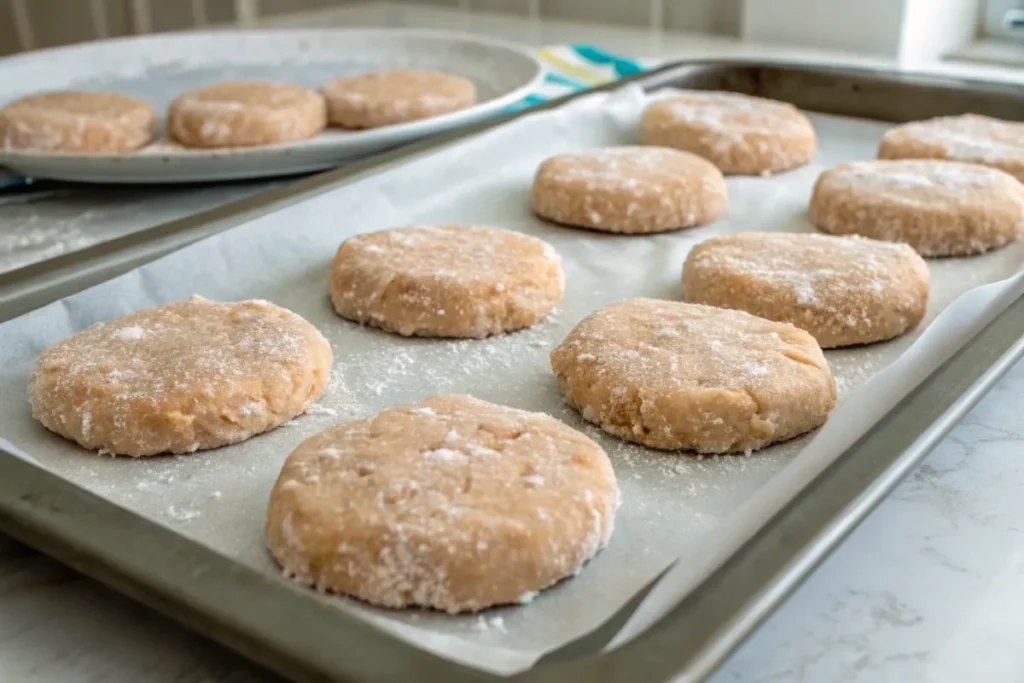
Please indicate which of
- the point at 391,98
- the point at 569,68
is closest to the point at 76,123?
the point at 391,98

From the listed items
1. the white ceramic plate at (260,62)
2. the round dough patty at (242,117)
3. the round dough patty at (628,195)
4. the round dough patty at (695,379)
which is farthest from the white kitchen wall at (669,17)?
the round dough patty at (695,379)

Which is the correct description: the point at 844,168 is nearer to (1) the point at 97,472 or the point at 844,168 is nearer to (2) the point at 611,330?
(2) the point at 611,330

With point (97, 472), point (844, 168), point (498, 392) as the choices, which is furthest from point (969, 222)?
point (97, 472)

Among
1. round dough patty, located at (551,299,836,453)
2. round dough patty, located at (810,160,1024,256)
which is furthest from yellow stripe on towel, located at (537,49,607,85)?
round dough patty, located at (551,299,836,453)

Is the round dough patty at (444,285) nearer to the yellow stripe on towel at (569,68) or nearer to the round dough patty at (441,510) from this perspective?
the round dough patty at (441,510)

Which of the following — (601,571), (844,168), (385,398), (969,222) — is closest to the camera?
(601,571)

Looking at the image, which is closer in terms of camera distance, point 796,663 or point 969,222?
point 796,663

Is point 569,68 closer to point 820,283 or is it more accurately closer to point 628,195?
point 628,195
